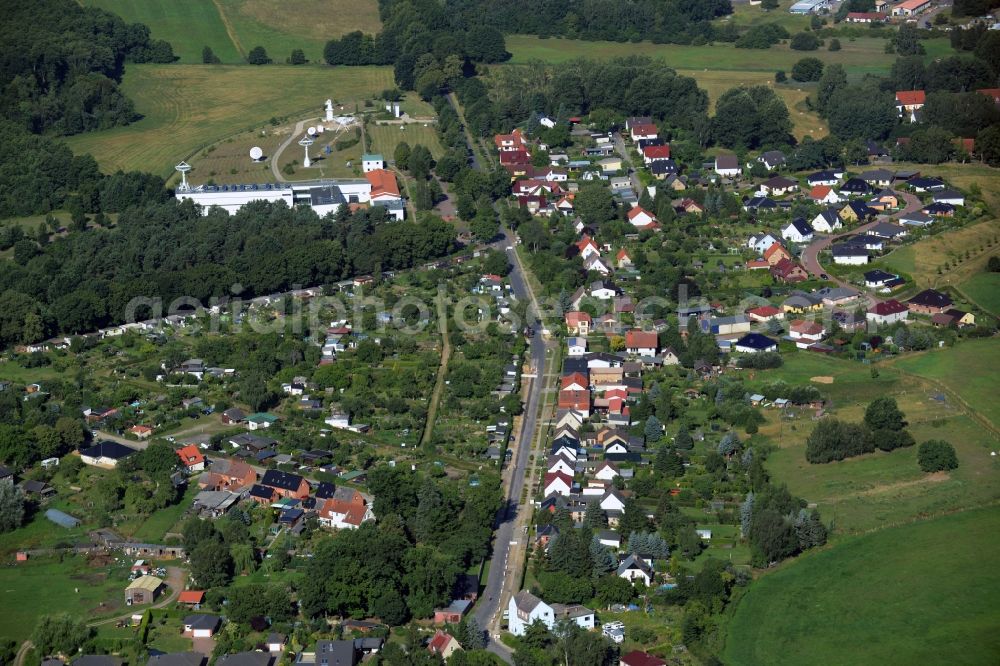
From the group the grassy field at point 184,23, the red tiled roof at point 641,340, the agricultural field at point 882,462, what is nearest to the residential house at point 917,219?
the agricultural field at point 882,462

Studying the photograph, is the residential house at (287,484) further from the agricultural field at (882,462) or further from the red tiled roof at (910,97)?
the red tiled roof at (910,97)

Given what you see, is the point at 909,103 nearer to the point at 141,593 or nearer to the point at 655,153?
the point at 655,153

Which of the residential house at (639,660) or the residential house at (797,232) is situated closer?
the residential house at (639,660)

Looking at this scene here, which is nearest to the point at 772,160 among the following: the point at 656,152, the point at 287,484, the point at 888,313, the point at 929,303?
the point at 656,152

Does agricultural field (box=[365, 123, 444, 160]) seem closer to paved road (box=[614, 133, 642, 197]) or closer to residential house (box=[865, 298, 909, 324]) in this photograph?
paved road (box=[614, 133, 642, 197])

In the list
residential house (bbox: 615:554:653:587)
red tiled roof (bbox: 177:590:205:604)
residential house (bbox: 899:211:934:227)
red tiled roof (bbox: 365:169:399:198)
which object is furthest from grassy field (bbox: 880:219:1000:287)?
red tiled roof (bbox: 177:590:205:604)
